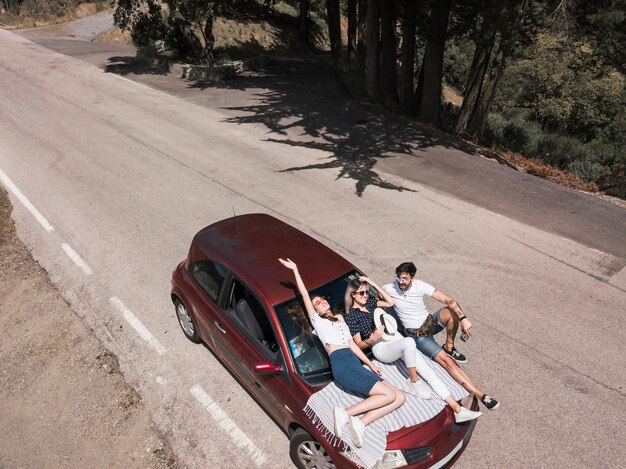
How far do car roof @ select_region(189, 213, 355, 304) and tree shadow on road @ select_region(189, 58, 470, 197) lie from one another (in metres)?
5.16

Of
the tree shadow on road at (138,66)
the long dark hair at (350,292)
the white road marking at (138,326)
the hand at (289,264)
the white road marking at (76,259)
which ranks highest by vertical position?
the tree shadow on road at (138,66)

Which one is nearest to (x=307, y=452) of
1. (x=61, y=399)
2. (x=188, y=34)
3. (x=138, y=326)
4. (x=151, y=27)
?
(x=61, y=399)

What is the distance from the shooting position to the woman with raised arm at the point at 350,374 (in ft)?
12.8

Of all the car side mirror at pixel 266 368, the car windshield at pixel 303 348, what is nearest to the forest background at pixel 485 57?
the car windshield at pixel 303 348

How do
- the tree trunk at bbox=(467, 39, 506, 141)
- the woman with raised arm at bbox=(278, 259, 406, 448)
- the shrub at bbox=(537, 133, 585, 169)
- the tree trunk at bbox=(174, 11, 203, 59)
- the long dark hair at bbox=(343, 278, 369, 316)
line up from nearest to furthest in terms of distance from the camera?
the woman with raised arm at bbox=(278, 259, 406, 448)
the long dark hair at bbox=(343, 278, 369, 316)
the tree trunk at bbox=(467, 39, 506, 141)
the shrub at bbox=(537, 133, 585, 169)
the tree trunk at bbox=(174, 11, 203, 59)

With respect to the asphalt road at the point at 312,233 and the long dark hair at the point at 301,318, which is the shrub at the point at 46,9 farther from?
the long dark hair at the point at 301,318

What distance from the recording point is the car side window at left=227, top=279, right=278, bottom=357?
4609 millimetres

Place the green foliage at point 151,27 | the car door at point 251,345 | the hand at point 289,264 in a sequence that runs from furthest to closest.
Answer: the green foliage at point 151,27, the hand at point 289,264, the car door at point 251,345

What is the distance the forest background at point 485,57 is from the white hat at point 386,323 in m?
10.1

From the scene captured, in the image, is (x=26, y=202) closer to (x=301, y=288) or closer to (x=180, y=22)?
(x=301, y=288)

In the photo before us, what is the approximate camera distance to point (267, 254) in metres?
5.21

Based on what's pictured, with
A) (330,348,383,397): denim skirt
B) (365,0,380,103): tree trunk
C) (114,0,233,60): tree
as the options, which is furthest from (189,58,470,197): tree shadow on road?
(330,348,383,397): denim skirt

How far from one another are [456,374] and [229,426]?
2634 millimetres

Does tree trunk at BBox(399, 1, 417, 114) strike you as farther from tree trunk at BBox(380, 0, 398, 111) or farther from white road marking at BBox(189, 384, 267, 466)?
white road marking at BBox(189, 384, 267, 466)
